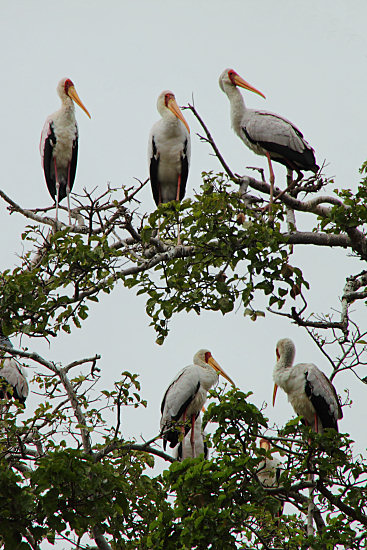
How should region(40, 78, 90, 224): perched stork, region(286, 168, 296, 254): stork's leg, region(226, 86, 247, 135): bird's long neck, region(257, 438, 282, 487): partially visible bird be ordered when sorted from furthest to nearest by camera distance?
region(40, 78, 90, 224): perched stork
region(226, 86, 247, 135): bird's long neck
region(286, 168, 296, 254): stork's leg
region(257, 438, 282, 487): partially visible bird

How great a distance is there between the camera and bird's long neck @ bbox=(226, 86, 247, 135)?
7535 mm

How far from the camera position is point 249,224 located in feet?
14.7

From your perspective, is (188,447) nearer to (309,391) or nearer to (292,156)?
(309,391)

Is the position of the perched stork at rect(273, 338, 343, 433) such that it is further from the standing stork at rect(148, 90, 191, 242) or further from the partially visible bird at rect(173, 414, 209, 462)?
the standing stork at rect(148, 90, 191, 242)

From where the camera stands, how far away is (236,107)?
25.0ft

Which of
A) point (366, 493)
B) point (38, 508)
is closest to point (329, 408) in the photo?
point (366, 493)

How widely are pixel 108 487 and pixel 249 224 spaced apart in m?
1.67

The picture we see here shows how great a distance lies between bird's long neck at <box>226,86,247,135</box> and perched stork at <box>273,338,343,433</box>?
216cm

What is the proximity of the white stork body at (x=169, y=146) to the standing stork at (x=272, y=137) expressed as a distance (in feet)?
2.95

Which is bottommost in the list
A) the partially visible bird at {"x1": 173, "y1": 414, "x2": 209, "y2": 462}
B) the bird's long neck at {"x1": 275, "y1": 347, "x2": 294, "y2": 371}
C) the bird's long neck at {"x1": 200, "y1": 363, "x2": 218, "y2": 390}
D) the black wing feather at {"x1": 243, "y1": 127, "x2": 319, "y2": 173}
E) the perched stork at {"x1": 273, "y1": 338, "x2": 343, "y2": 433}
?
the partially visible bird at {"x1": 173, "y1": 414, "x2": 209, "y2": 462}

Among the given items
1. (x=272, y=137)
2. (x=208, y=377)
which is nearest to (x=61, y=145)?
(x=272, y=137)

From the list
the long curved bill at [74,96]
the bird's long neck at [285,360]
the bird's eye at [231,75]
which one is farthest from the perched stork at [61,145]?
the bird's long neck at [285,360]

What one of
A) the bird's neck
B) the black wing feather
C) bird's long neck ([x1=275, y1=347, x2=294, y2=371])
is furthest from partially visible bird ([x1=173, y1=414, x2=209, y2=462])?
the bird's neck

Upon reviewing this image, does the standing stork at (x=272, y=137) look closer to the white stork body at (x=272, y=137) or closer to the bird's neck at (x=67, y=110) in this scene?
the white stork body at (x=272, y=137)
